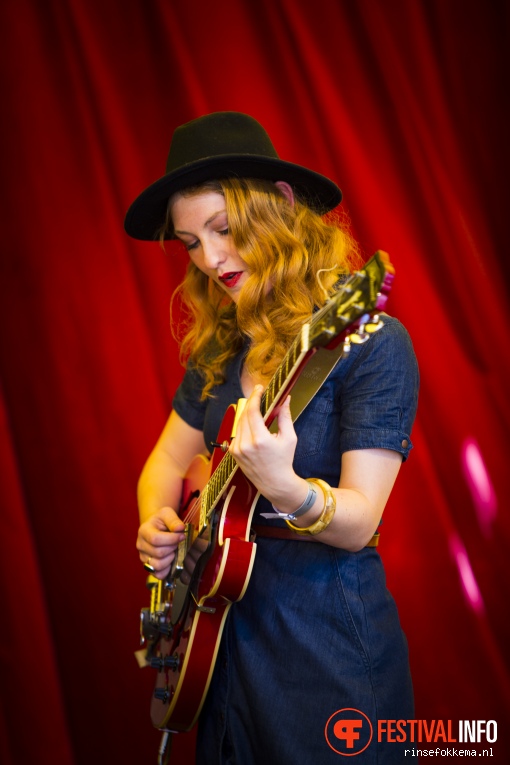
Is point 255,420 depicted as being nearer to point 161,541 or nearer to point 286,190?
point 161,541

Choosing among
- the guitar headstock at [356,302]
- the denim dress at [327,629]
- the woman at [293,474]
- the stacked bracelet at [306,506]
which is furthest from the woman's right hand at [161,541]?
the guitar headstock at [356,302]

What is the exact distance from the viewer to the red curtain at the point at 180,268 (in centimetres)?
218

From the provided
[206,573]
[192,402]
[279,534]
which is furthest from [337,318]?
[192,402]

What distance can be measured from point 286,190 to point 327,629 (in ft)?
3.09

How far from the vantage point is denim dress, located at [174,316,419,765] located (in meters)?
1.15

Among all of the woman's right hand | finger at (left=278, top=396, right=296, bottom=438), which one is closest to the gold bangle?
finger at (left=278, top=396, right=296, bottom=438)

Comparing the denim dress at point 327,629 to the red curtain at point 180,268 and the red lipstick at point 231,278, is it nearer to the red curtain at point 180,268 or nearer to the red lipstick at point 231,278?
the red lipstick at point 231,278

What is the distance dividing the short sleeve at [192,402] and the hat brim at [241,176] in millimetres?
436

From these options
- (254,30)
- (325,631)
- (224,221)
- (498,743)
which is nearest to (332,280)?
(224,221)

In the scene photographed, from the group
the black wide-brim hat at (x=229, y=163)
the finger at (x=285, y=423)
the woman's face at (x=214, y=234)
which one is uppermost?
the black wide-brim hat at (x=229, y=163)

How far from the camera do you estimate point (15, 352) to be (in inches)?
86.2

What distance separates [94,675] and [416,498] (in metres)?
1.24

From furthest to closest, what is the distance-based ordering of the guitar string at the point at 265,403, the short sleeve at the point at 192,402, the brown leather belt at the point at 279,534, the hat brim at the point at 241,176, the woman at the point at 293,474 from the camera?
the short sleeve at the point at 192,402
the hat brim at the point at 241,176
the brown leather belt at the point at 279,534
the woman at the point at 293,474
the guitar string at the point at 265,403

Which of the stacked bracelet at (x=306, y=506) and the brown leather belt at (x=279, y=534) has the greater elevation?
the stacked bracelet at (x=306, y=506)
